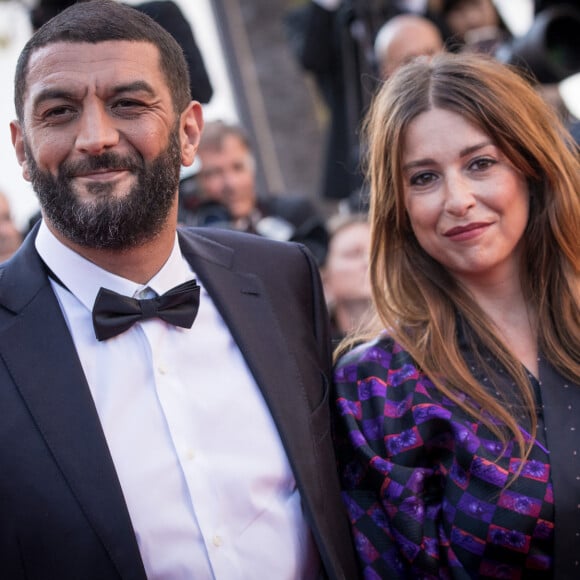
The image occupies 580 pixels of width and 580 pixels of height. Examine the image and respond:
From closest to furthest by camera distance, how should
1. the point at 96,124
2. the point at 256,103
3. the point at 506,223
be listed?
1. the point at 96,124
2. the point at 506,223
3. the point at 256,103

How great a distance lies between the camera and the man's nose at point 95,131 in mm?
1880

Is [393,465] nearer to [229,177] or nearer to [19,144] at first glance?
[19,144]

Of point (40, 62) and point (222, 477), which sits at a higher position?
point (40, 62)

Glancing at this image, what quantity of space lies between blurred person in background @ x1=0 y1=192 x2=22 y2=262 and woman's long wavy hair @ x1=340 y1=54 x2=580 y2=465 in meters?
1.51

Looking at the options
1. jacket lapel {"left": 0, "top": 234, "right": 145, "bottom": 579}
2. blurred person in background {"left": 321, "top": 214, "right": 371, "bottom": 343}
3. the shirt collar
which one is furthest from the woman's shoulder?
blurred person in background {"left": 321, "top": 214, "right": 371, "bottom": 343}

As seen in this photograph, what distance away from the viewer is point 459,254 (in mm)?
2223

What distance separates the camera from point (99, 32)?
6.41ft

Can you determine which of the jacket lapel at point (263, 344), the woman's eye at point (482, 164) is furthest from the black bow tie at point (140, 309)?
the woman's eye at point (482, 164)

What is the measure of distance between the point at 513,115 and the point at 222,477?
1094 millimetres

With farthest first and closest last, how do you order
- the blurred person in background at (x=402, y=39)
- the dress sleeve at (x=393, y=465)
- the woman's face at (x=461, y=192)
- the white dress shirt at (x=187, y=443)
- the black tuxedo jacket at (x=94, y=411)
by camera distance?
the blurred person in background at (x=402, y=39)
the woman's face at (x=461, y=192)
the dress sleeve at (x=393, y=465)
the white dress shirt at (x=187, y=443)
the black tuxedo jacket at (x=94, y=411)

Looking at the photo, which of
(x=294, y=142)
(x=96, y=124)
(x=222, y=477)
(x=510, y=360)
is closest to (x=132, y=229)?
(x=96, y=124)

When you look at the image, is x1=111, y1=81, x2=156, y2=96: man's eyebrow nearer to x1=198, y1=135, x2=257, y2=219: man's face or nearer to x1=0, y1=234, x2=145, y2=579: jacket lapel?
x1=0, y1=234, x2=145, y2=579: jacket lapel

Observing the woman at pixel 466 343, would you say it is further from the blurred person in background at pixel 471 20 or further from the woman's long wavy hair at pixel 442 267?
the blurred person in background at pixel 471 20

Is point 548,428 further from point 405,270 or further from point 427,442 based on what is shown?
point 405,270
